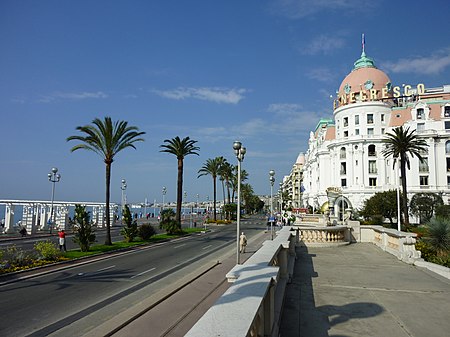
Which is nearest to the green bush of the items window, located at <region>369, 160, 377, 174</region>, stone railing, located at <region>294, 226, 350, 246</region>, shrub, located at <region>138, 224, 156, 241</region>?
shrub, located at <region>138, 224, 156, 241</region>

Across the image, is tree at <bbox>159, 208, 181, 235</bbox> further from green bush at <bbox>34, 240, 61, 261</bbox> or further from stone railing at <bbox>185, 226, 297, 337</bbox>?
stone railing at <bbox>185, 226, 297, 337</bbox>

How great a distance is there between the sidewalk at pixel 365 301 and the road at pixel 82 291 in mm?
5585

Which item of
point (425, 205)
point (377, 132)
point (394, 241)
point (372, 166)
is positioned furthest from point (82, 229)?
point (377, 132)

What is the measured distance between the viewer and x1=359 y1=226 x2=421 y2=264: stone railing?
14539 millimetres

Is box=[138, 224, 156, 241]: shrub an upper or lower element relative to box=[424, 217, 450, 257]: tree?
lower

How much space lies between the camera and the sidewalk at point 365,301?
6.55 metres

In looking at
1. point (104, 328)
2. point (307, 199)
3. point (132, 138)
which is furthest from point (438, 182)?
point (104, 328)

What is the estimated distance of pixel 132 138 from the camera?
28938 millimetres

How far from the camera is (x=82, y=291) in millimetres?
12633

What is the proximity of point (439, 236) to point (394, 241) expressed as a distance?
2096 mm

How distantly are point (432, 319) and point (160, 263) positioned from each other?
14.7 metres

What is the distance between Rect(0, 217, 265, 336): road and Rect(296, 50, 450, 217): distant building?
149 ft

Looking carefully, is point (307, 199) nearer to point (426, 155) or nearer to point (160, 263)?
point (426, 155)

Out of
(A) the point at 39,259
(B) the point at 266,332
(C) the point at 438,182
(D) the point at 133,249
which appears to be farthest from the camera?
(C) the point at 438,182
